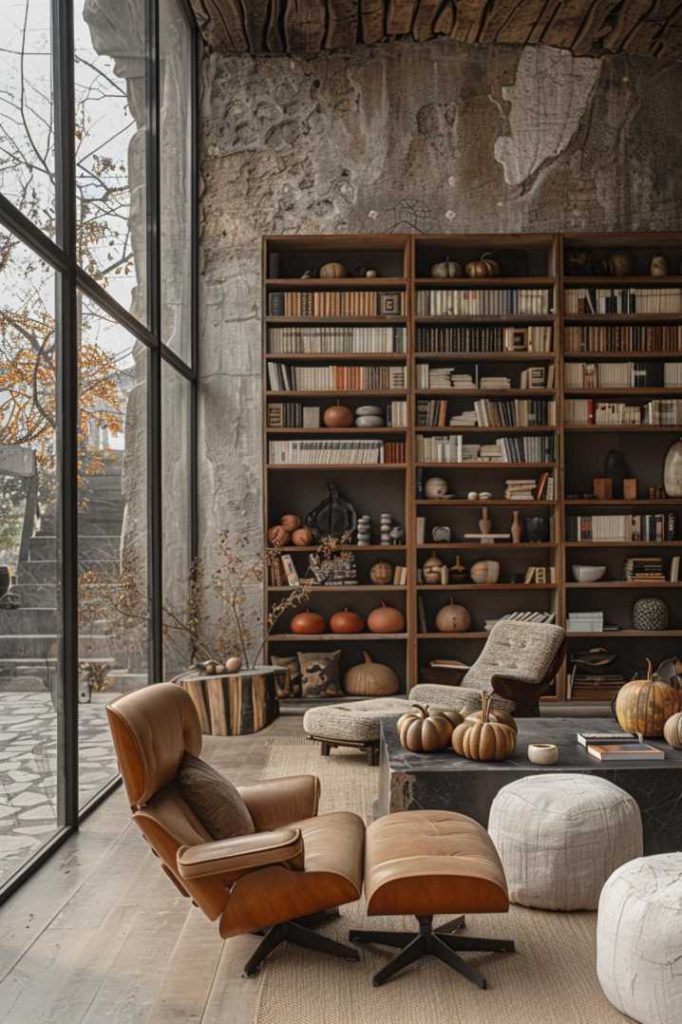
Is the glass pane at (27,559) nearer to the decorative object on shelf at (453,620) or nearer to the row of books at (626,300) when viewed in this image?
the decorative object on shelf at (453,620)

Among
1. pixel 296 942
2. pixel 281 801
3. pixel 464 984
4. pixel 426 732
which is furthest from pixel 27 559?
pixel 464 984

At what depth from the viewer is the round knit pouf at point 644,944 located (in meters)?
2.73

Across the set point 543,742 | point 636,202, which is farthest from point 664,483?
point 543,742

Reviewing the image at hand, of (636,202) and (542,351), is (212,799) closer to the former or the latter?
(542,351)

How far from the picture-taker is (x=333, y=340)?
24.8 ft

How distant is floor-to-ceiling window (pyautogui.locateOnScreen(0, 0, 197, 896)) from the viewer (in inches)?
146

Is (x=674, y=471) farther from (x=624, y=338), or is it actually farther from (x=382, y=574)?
(x=382, y=574)

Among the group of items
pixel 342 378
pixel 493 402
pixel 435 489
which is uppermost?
pixel 342 378

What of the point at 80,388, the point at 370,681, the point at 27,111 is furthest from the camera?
the point at 370,681

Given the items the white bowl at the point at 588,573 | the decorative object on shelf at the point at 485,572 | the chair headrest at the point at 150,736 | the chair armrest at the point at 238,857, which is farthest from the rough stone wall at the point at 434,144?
the chair armrest at the point at 238,857

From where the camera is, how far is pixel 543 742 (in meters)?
4.59

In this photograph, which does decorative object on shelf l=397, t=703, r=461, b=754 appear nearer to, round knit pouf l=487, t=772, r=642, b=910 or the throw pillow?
round knit pouf l=487, t=772, r=642, b=910

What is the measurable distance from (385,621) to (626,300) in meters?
2.92

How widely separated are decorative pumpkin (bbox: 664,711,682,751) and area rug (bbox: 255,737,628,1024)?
1.01 meters
